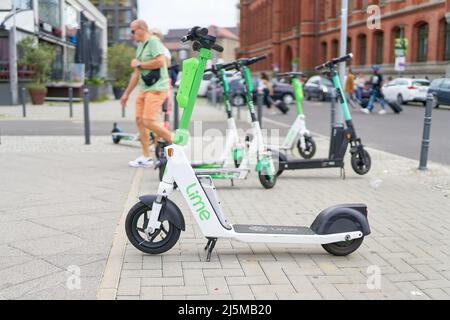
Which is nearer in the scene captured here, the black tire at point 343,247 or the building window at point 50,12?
the black tire at point 343,247

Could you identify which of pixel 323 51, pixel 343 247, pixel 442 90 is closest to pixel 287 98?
pixel 442 90

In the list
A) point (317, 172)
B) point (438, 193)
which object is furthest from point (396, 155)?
point (438, 193)

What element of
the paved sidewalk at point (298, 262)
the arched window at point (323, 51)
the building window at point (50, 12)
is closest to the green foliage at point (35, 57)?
the building window at point (50, 12)

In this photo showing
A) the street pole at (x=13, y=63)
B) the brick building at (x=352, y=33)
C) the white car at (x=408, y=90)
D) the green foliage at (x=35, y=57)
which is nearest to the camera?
the street pole at (x=13, y=63)

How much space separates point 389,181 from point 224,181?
2.21 metres

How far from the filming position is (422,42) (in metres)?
37.6

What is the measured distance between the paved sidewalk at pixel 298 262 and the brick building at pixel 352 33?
13.6ft

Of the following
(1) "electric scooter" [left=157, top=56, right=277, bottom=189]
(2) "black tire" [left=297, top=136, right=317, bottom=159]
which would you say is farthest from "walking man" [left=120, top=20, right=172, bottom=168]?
(2) "black tire" [left=297, top=136, right=317, bottom=159]

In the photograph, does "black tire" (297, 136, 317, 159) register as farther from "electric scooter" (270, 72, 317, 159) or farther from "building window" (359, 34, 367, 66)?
"building window" (359, 34, 367, 66)

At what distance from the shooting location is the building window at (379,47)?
43906 mm

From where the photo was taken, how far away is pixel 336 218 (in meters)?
4.26

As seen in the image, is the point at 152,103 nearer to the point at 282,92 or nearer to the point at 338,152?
the point at 338,152

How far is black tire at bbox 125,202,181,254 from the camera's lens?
13.9 feet

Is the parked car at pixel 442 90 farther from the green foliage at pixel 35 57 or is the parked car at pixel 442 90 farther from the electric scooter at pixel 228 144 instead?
Answer: the electric scooter at pixel 228 144
